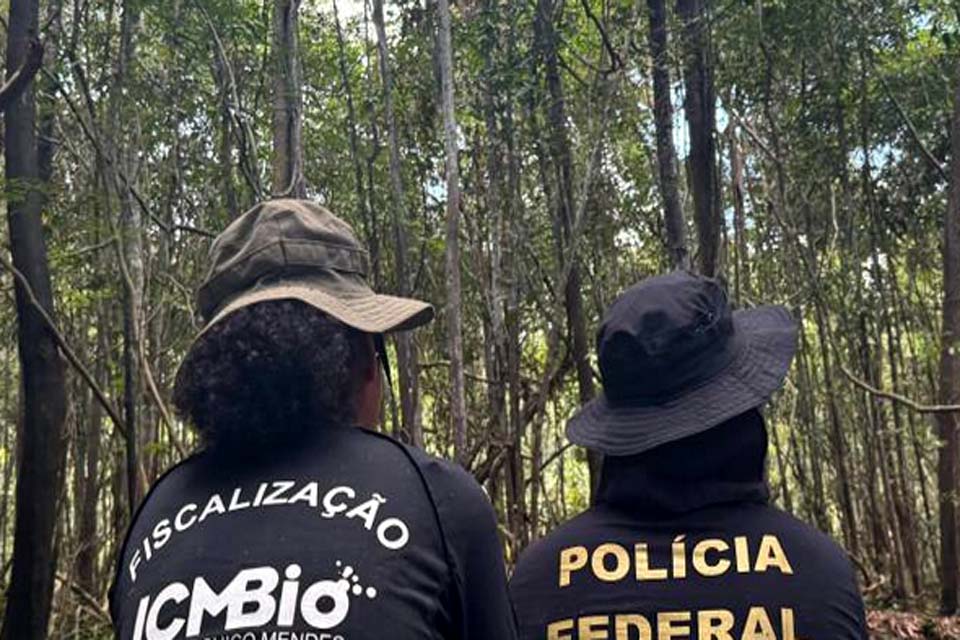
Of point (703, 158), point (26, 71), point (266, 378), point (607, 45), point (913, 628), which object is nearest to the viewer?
point (266, 378)

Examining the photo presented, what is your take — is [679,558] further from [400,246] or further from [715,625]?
[400,246]

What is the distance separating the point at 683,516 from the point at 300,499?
465mm

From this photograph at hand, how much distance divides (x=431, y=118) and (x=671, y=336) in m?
5.90

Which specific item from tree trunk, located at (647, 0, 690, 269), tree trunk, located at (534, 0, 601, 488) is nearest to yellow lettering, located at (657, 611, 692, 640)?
tree trunk, located at (647, 0, 690, 269)

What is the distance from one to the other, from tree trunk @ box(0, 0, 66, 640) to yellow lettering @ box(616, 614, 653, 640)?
3.60 metres

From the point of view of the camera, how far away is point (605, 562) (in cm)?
127

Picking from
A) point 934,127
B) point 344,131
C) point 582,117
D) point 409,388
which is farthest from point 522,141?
point 934,127

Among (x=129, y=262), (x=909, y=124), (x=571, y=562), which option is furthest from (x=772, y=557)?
(x=909, y=124)

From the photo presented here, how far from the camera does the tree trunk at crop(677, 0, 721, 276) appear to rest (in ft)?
14.1

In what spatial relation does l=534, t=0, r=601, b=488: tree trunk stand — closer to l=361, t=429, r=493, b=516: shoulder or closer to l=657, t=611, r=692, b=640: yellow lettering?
l=657, t=611, r=692, b=640: yellow lettering

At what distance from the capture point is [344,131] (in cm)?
796

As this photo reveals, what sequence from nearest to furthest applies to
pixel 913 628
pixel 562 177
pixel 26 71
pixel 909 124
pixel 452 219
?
pixel 26 71 → pixel 452 219 → pixel 913 628 → pixel 562 177 → pixel 909 124

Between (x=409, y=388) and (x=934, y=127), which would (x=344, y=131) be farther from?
(x=934, y=127)

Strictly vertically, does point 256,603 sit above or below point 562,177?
below
